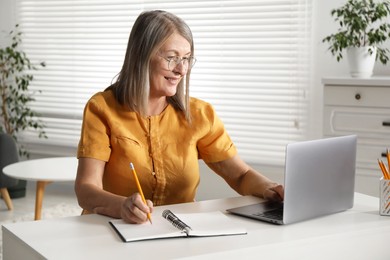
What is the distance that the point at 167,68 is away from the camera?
245cm

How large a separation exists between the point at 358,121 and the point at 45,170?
2.10 meters

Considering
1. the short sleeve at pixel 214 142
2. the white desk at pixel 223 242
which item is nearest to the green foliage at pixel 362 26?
the short sleeve at pixel 214 142

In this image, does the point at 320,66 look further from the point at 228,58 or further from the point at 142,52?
the point at 142,52

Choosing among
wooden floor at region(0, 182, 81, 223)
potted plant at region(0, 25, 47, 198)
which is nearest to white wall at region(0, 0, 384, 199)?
wooden floor at region(0, 182, 81, 223)

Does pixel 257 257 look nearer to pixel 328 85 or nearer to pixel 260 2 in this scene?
pixel 328 85

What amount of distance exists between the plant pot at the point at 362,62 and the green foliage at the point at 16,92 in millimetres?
2939

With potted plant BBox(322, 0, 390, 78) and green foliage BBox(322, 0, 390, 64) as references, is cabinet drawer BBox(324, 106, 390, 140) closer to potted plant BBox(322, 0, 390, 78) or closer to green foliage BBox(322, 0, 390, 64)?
potted plant BBox(322, 0, 390, 78)

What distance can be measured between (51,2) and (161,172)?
3912 mm

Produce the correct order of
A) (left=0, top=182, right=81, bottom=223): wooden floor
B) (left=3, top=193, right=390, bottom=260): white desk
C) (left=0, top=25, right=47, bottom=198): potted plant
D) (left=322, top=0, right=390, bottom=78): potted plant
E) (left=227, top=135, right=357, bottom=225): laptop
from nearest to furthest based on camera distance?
(left=3, top=193, right=390, bottom=260): white desk < (left=227, top=135, right=357, bottom=225): laptop < (left=322, top=0, right=390, bottom=78): potted plant < (left=0, top=182, right=81, bottom=223): wooden floor < (left=0, top=25, right=47, bottom=198): potted plant

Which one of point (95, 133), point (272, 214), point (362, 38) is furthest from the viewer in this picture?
point (362, 38)

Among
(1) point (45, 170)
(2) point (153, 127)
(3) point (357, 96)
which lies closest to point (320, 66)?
(3) point (357, 96)

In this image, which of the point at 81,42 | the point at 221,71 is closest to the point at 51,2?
the point at 81,42

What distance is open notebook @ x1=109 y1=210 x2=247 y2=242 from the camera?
181 cm

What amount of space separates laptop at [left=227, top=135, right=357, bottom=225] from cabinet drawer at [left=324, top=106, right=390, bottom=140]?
1.82m
